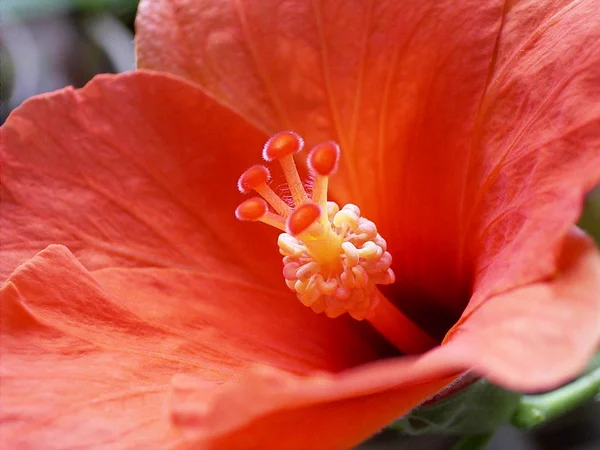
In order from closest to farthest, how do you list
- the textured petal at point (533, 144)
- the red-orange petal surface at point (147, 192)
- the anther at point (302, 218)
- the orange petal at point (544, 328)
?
the orange petal at point (544, 328) < the textured petal at point (533, 144) < the anther at point (302, 218) < the red-orange petal surface at point (147, 192)

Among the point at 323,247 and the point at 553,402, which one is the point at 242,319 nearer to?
the point at 323,247

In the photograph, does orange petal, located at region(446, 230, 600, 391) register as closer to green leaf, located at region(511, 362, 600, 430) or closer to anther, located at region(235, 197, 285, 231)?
anther, located at region(235, 197, 285, 231)

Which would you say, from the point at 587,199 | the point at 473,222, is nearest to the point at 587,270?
the point at 473,222

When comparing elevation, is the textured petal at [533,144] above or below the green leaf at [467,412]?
above

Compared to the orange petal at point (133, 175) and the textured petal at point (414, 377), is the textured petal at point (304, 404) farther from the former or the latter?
the orange petal at point (133, 175)

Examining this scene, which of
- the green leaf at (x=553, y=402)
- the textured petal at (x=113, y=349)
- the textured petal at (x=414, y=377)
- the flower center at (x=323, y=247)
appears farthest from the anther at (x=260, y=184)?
the green leaf at (x=553, y=402)

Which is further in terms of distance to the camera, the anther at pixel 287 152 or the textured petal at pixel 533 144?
the anther at pixel 287 152

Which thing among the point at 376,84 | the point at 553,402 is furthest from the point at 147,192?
the point at 553,402
